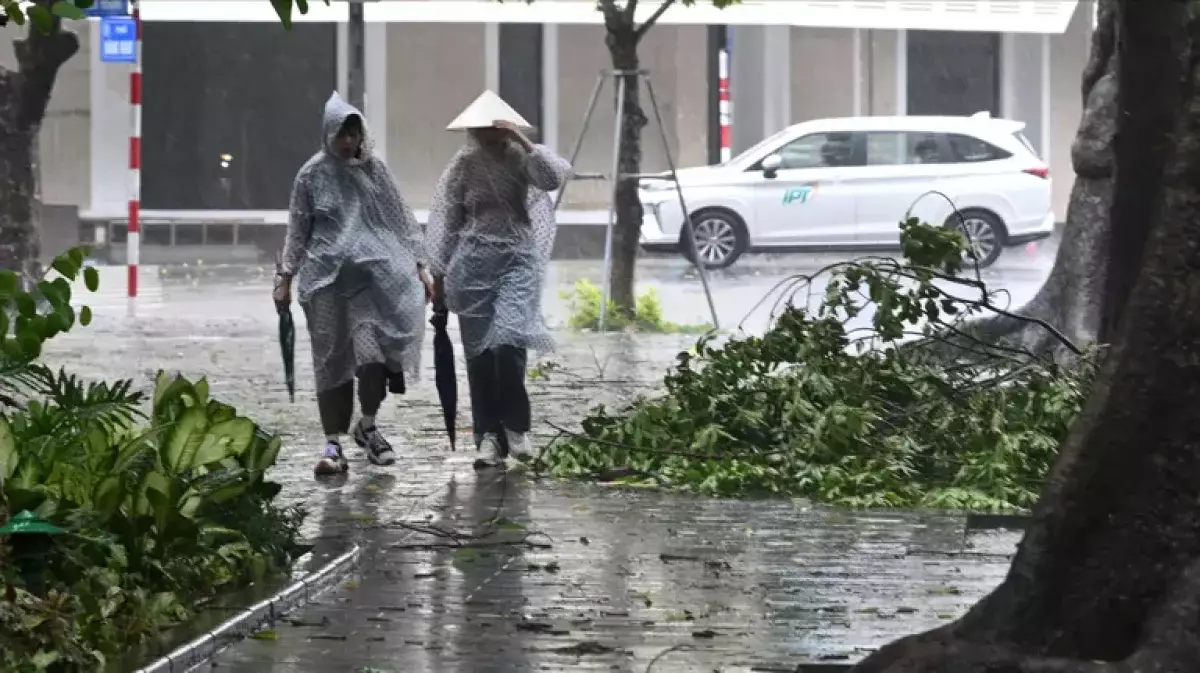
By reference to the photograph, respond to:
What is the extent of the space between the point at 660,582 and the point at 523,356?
328 cm

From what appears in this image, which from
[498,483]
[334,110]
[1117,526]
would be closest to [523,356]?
[498,483]

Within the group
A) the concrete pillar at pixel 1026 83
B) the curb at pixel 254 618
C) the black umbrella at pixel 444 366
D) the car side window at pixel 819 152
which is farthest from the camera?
the concrete pillar at pixel 1026 83

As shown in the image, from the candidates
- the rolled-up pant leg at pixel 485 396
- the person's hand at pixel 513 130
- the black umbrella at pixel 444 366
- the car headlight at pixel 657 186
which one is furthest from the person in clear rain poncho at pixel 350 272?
the car headlight at pixel 657 186

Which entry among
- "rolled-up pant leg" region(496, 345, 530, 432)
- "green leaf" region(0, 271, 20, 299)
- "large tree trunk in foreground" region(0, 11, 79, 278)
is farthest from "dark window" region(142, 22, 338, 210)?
"green leaf" region(0, 271, 20, 299)

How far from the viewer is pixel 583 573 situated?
7.46m

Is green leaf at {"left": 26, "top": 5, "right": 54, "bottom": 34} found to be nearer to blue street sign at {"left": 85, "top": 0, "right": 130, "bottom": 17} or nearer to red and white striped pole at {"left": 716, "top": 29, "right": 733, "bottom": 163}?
blue street sign at {"left": 85, "top": 0, "right": 130, "bottom": 17}

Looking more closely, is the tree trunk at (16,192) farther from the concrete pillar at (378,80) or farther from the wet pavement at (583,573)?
the concrete pillar at (378,80)

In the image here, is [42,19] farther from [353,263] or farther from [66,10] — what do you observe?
[353,263]

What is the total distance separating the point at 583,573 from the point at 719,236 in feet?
60.8

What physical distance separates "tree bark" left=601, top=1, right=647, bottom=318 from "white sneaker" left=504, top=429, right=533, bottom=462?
26.0 feet

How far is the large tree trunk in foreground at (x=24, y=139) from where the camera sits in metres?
17.5

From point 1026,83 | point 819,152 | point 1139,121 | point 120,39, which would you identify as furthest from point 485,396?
point 1026,83

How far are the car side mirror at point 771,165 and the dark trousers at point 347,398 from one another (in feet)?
51.8

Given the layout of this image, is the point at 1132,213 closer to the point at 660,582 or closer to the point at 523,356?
the point at 523,356
